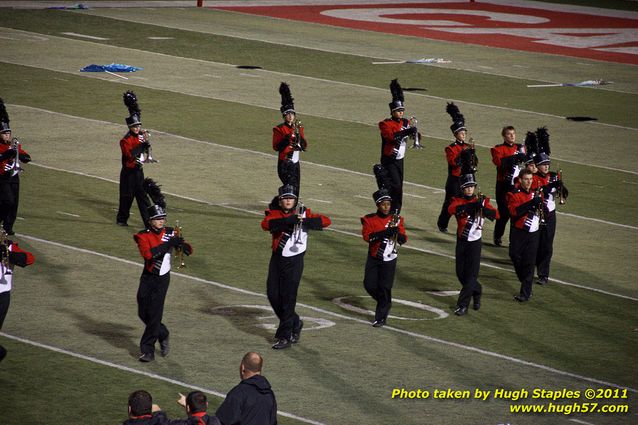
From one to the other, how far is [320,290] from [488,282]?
7.22ft

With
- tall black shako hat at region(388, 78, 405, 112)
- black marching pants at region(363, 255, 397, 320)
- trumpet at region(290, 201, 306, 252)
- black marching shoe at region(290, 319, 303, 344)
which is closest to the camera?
trumpet at region(290, 201, 306, 252)

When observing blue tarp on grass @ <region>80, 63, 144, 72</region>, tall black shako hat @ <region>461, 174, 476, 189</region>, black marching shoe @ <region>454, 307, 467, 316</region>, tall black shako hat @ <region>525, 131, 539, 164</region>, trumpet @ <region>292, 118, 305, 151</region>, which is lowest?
black marching shoe @ <region>454, 307, 467, 316</region>

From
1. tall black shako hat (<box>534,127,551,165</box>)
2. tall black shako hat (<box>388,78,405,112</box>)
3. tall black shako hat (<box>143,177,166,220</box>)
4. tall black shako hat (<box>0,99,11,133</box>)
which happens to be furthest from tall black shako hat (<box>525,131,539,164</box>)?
tall black shako hat (<box>0,99,11,133</box>)

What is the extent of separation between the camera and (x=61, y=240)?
17.5 metres

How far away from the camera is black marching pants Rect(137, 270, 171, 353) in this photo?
12.7m

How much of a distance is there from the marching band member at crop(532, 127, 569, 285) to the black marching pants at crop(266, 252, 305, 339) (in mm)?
3993

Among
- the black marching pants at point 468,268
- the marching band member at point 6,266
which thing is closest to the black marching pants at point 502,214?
the black marching pants at point 468,268

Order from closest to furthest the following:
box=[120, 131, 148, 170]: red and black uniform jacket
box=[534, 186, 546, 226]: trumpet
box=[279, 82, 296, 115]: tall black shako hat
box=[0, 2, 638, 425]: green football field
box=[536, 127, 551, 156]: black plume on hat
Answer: box=[0, 2, 638, 425]: green football field → box=[534, 186, 546, 226]: trumpet → box=[536, 127, 551, 156]: black plume on hat → box=[120, 131, 148, 170]: red and black uniform jacket → box=[279, 82, 296, 115]: tall black shako hat

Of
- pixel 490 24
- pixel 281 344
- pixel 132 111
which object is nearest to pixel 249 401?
pixel 281 344

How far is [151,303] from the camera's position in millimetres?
12703

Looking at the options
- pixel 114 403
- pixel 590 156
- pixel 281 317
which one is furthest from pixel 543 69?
pixel 114 403

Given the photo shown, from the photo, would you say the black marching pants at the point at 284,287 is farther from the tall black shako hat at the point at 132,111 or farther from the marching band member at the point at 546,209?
the tall black shako hat at the point at 132,111

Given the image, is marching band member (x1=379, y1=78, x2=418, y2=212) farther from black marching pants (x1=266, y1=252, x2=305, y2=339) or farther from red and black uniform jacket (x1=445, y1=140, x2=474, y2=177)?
black marching pants (x1=266, y1=252, x2=305, y2=339)

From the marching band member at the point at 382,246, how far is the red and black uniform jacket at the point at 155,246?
220 centimetres
